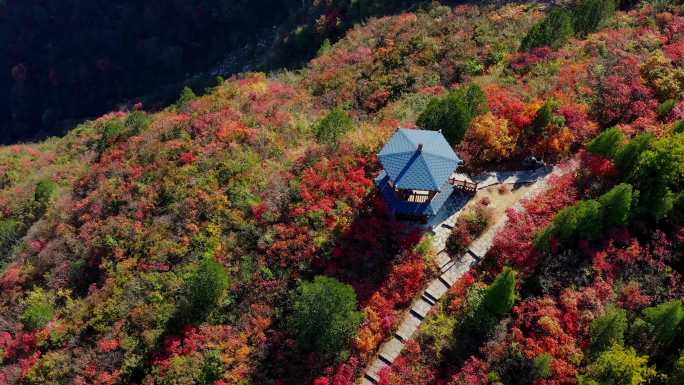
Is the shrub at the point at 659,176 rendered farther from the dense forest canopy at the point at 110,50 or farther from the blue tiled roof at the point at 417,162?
the dense forest canopy at the point at 110,50

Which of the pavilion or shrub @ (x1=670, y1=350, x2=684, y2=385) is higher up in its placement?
the pavilion

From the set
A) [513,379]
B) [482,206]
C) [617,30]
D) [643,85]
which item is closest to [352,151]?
→ [482,206]

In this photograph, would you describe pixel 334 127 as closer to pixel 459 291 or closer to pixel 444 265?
pixel 444 265

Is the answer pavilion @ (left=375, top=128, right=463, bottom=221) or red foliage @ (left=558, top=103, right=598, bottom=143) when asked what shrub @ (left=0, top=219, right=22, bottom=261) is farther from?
red foliage @ (left=558, top=103, right=598, bottom=143)

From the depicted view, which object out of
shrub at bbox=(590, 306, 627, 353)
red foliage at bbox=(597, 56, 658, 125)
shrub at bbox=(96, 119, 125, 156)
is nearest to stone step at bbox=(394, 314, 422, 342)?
shrub at bbox=(590, 306, 627, 353)

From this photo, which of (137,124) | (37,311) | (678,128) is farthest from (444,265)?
(137,124)

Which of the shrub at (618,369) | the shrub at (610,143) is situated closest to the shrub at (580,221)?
the shrub at (610,143)
